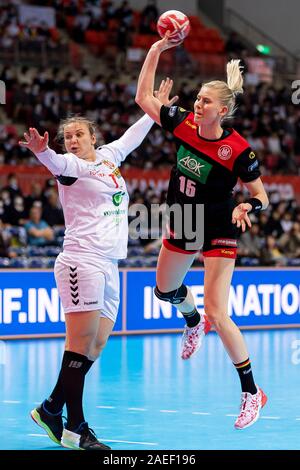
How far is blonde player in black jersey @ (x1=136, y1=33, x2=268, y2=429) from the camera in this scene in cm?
704

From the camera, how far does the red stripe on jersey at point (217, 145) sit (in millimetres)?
7125

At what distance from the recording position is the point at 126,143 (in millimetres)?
7422

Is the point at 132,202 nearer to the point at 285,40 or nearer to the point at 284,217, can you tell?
the point at 284,217

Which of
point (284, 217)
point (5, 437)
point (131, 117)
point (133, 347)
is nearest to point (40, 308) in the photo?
point (133, 347)

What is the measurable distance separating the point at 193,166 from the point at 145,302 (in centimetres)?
737

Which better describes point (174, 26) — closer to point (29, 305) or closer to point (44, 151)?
point (44, 151)

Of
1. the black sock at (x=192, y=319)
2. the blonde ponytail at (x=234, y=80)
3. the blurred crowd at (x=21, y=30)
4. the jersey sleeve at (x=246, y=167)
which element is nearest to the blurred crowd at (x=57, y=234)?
the black sock at (x=192, y=319)

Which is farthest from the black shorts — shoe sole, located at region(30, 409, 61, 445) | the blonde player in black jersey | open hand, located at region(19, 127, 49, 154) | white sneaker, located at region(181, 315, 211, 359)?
shoe sole, located at region(30, 409, 61, 445)

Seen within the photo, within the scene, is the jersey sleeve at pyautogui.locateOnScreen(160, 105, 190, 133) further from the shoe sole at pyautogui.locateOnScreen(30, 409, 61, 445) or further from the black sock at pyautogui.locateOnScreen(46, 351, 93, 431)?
the shoe sole at pyautogui.locateOnScreen(30, 409, 61, 445)

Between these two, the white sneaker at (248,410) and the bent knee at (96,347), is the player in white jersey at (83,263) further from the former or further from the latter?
the white sneaker at (248,410)

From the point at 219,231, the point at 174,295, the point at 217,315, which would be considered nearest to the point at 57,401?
the point at 217,315

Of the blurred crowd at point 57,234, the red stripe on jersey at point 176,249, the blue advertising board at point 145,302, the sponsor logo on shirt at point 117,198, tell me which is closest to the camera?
the sponsor logo on shirt at point 117,198

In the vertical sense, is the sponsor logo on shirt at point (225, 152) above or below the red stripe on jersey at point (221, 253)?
above
